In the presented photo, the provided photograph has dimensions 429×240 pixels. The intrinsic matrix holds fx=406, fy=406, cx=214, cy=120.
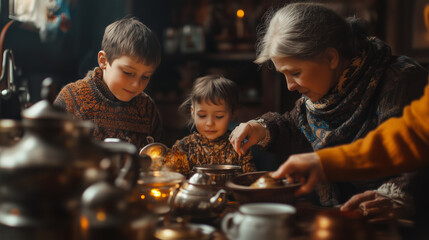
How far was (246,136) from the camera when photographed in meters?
1.89

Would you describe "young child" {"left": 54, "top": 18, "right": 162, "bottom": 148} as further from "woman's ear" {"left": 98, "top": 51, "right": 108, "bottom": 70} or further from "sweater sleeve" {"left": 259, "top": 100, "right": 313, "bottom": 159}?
"sweater sleeve" {"left": 259, "top": 100, "right": 313, "bottom": 159}

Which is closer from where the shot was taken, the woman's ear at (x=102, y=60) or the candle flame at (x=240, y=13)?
the woman's ear at (x=102, y=60)

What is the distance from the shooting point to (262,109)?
3789 millimetres

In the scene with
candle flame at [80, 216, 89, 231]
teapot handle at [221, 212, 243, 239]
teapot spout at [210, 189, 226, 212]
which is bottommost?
teapot spout at [210, 189, 226, 212]

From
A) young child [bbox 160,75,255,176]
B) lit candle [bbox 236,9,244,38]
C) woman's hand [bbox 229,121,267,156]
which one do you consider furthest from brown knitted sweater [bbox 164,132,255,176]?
lit candle [bbox 236,9,244,38]

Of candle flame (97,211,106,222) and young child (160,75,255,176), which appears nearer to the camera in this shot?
candle flame (97,211,106,222)

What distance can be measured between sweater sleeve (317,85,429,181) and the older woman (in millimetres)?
462

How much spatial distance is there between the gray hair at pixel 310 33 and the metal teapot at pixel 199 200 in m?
0.72

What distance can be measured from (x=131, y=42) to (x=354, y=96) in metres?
0.98

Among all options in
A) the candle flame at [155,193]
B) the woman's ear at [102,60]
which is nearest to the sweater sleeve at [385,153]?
the candle flame at [155,193]

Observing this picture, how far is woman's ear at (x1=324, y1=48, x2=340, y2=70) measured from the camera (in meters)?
1.64

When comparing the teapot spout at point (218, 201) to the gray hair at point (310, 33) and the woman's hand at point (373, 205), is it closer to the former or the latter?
the woman's hand at point (373, 205)

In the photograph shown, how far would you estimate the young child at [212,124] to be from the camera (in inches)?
81.0

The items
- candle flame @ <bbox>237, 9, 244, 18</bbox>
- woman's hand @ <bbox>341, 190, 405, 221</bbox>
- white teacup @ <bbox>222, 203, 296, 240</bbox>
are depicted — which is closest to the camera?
white teacup @ <bbox>222, 203, 296, 240</bbox>
